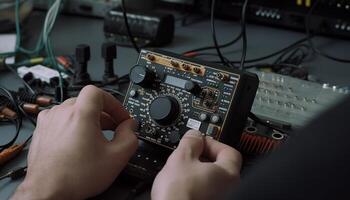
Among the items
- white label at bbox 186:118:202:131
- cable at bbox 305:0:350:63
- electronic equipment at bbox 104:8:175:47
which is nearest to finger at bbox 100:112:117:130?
white label at bbox 186:118:202:131

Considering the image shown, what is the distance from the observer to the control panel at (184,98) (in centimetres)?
76

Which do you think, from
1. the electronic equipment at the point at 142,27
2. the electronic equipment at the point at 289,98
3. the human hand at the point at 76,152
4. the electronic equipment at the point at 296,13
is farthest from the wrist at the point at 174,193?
the electronic equipment at the point at 296,13

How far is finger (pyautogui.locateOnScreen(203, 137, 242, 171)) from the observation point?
664mm

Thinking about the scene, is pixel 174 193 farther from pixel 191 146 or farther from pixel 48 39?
pixel 48 39

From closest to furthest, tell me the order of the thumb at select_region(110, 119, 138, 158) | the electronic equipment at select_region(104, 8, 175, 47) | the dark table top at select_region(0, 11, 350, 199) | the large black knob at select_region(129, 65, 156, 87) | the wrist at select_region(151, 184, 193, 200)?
the wrist at select_region(151, 184, 193, 200)
the thumb at select_region(110, 119, 138, 158)
the large black knob at select_region(129, 65, 156, 87)
the dark table top at select_region(0, 11, 350, 199)
the electronic equipment at select_region(104, 8, 175, 47)

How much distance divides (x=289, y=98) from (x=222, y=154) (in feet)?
1.00

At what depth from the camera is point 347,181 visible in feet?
A: 1.10

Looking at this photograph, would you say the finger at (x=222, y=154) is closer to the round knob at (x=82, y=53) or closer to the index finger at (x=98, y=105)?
the index finger at (x=98, y=105)

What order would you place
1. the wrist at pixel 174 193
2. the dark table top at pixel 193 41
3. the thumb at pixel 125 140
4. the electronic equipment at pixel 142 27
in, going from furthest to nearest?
the electronic equipment at pixel 142 27 → the dark table top at pixel 193 41 → the thumb at pixel 125 140 → the wrist at pixel 174 193

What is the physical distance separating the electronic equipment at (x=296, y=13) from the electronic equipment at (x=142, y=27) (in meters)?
0.23

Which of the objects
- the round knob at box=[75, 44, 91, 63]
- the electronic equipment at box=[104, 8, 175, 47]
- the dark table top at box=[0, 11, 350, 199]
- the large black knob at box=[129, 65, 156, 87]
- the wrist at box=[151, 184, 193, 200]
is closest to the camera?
the wrist at box=[151, 184, 193, 200]

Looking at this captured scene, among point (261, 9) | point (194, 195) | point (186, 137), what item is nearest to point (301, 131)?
point (194, 195)

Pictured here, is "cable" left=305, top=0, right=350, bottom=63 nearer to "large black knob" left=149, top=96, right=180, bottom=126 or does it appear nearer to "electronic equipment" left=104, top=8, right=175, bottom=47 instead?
"electronic equipment" left=104, top=8, right=175, bottom=47

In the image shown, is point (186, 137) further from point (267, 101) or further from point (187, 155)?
point (267, 101)
